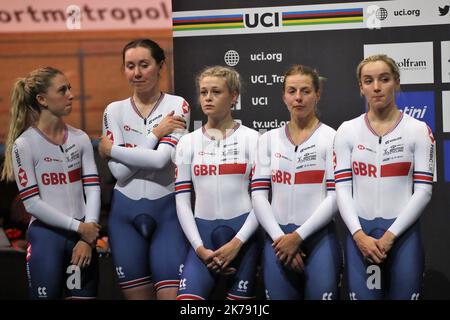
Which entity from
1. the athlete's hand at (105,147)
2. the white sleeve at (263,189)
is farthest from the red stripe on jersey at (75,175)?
the white sleeve at (263,189)

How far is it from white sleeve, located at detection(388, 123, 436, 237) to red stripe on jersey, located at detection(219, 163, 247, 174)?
830mm

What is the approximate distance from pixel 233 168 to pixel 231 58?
2.35ft

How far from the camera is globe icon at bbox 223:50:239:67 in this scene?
4.14 m

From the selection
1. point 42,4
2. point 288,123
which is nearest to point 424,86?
point 288,123

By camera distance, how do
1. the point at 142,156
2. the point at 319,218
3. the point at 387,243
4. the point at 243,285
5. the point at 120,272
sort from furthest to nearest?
the point at 120,272, the point at 142,156, the point at 243,285, the point at 319,218, the point at 387,243

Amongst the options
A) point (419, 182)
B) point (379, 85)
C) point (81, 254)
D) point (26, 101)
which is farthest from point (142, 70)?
point (419, 182)

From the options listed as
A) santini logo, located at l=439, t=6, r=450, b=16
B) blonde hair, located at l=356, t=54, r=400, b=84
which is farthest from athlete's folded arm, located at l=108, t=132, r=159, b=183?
santini logo, located at l=439, t=6, r=450, b=16

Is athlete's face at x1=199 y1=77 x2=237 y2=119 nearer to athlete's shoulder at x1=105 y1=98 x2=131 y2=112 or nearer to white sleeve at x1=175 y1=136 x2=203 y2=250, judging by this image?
white sleeve at x1=175 y1=136 x2=203 y2=250

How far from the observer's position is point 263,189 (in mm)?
3777

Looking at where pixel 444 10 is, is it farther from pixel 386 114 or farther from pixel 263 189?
pixel 263 189

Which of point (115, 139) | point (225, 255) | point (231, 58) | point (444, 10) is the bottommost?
point (225, 255)

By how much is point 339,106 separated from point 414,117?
42 centimetres
